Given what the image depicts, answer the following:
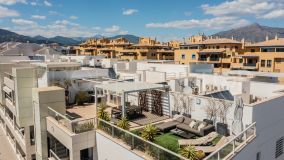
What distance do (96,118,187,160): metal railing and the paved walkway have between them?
21105 mm

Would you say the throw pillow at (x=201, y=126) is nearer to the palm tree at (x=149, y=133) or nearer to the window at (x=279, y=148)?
the palm tree at (x=149, y=133)

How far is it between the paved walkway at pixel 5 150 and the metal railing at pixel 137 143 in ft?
69.2

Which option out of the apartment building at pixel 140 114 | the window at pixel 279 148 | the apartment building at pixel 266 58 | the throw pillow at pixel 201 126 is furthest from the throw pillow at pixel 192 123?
the apartment building at pixel 266 58

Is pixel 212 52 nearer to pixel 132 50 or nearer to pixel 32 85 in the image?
pixel 132 50

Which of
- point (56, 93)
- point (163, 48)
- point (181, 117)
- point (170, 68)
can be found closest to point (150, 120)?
point (181, 117)

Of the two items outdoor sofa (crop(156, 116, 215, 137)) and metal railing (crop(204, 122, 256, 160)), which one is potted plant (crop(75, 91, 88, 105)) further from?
metal railing (crop(204, 122, 256, 160))

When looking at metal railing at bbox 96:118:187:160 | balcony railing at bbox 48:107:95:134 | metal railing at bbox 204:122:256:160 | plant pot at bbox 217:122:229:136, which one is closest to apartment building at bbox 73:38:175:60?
balcony railing at bbox 48:107:95:134

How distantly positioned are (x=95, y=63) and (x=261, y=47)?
36405mm

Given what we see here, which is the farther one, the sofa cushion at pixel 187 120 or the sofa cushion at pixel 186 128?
the sofa cushion at pixel 187 120

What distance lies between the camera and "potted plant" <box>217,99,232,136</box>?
51.0 feet

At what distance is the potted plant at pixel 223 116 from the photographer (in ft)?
51.0

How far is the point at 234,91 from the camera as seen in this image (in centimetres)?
2234

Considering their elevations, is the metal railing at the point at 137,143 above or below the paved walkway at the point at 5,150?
above

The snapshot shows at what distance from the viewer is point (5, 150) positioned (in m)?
33.6
